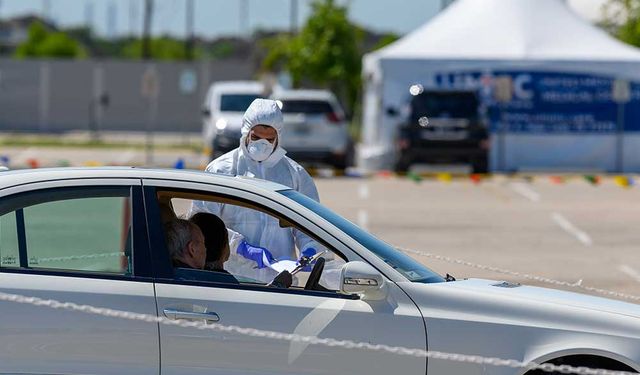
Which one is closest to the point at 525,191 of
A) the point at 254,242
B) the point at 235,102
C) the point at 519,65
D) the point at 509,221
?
the point at 509,221

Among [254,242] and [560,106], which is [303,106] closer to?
[560,106]

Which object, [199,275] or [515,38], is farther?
[515,38]

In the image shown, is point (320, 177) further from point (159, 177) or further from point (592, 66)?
point (159, 177)

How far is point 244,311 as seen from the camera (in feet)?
20.5

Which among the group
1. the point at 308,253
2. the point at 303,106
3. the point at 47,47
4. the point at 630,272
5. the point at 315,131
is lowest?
the point at 47,47

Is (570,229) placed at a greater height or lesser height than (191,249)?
lesser

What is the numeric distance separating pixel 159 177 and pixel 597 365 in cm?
202

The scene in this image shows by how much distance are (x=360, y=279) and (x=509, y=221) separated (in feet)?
49.8

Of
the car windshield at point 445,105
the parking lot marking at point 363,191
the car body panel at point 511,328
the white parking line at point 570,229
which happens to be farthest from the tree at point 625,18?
the car body panel at point 511,328

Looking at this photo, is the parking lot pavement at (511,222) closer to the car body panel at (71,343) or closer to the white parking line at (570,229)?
the white parking line at (570,229)

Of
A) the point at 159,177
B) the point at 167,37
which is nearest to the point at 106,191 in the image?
the point at 159,177

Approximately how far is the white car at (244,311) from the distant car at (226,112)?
2305cm

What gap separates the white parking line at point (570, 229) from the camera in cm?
1858

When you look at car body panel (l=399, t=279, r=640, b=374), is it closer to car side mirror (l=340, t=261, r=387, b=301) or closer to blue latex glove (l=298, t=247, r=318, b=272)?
car side mirror (l=340, t=261, r=387, b=301)
